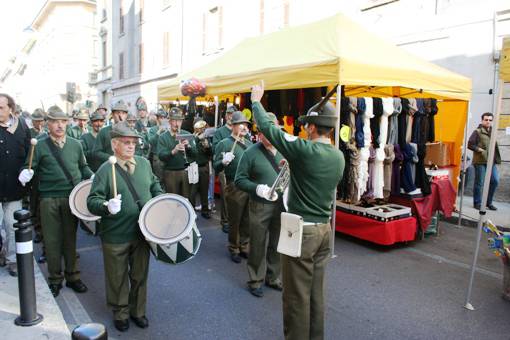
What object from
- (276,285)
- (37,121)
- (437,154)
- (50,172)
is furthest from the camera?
(37,121)

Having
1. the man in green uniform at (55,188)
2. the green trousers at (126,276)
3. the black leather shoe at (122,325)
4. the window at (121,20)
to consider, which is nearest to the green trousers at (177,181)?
the man in green uniform at (55,188)

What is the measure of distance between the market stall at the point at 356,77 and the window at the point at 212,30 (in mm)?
10356

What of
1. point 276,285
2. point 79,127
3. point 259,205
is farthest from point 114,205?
point 79,127

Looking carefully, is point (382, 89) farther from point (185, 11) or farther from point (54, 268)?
point (185, 11)

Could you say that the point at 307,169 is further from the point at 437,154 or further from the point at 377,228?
the point at 437,154

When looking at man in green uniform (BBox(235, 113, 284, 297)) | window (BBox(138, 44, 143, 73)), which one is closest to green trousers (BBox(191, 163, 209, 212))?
man in green uniform (BBox(235, 113, 284, 297))

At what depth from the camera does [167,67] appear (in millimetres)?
21672

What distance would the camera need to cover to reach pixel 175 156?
6.63 meters

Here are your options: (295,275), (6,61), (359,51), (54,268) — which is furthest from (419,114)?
(6,61)

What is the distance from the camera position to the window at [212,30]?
57.6 ft

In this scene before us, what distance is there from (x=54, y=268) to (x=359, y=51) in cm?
479

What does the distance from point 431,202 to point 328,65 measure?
293cm

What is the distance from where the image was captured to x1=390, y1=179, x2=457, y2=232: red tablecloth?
625 cm

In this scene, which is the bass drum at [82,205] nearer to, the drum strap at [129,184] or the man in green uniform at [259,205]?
the drum strap at [129,184]
